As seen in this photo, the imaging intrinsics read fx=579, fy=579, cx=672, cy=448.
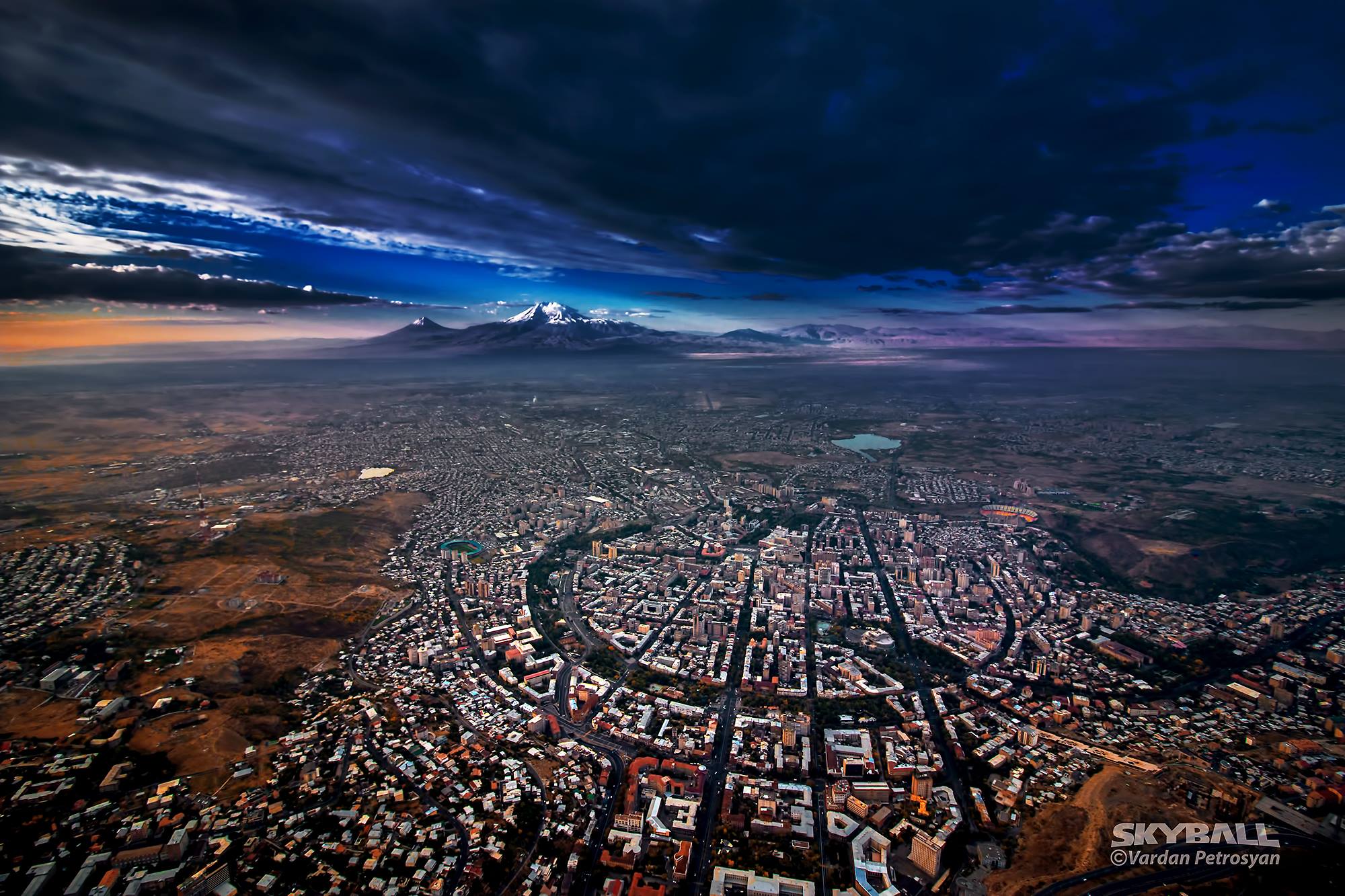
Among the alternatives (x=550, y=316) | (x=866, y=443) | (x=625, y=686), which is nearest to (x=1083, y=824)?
(x=625, y=686)

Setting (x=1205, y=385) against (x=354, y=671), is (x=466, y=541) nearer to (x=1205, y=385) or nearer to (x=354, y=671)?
(x=354, y=671)

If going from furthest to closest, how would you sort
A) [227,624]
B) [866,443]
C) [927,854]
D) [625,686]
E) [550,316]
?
[550,316], [866,443], [227,624], [625,686], [927,854]

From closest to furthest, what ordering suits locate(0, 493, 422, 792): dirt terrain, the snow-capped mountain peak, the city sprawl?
the city sprawl < locate(0, 493, 422, 792): dirt terrain < the snow-capped mountain peak

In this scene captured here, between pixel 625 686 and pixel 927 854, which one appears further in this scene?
pixel 625 686

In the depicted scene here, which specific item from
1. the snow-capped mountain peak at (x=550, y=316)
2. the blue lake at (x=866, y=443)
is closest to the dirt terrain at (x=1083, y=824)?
the blue lake at (x=866, y=443)

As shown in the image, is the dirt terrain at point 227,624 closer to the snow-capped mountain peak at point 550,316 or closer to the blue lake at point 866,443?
the blue lake at point 866,443

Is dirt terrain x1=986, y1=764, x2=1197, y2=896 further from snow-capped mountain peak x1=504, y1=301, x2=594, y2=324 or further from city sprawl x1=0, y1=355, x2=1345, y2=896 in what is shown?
snow-capped mountain peak x1=504, y1=301, x2=594, y2=324

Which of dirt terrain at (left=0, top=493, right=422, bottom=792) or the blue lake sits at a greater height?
the blue lake

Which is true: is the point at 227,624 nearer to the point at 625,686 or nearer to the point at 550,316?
the point at 625,686

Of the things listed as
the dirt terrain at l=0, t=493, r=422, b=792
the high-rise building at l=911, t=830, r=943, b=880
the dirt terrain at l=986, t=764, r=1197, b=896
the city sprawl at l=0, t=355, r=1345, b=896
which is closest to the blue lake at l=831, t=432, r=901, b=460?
the city sprawl at l=0, t=355, r=1345, b=896

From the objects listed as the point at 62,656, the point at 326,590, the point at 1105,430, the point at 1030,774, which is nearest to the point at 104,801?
the point at 62,656

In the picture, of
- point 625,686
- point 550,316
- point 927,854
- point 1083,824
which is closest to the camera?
point 927,854
